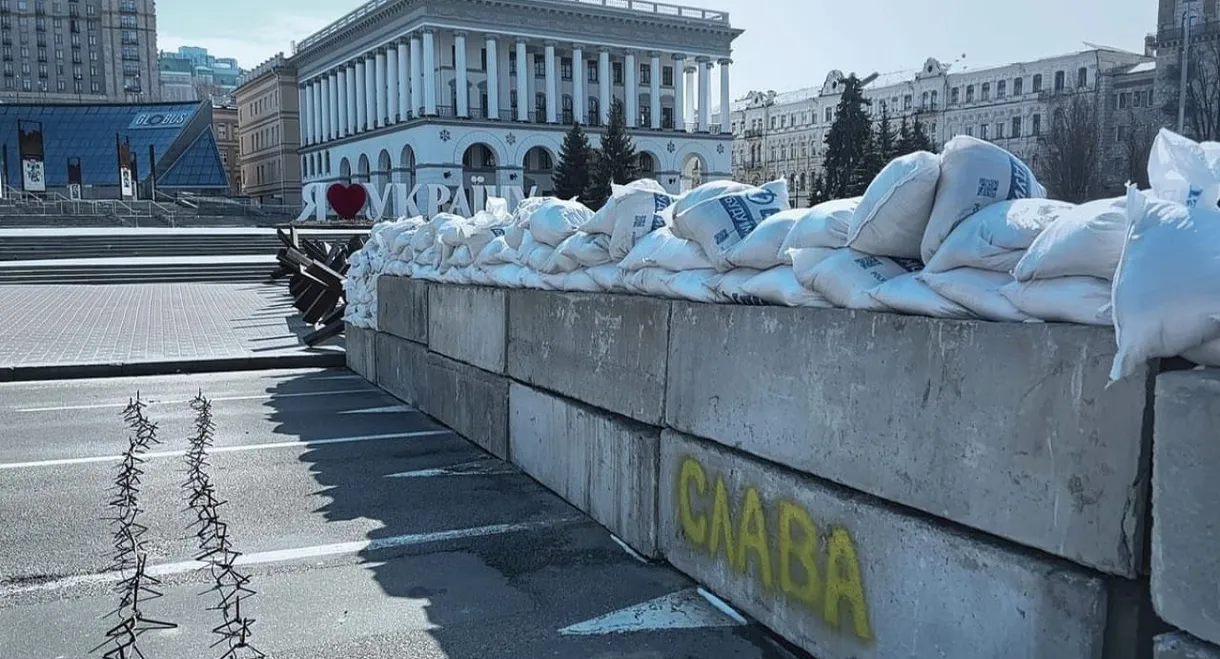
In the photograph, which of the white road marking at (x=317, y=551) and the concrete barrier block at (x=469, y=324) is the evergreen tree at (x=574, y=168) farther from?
the white road marking at (x=317, y=551)

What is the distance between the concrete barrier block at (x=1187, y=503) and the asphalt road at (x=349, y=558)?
174cm

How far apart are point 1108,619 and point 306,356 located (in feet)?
36.0

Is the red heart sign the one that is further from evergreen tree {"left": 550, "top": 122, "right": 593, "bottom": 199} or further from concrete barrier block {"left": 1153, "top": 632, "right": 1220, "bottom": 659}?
concrete barrier block {"left": 1153, "top": 632, "right": 1220, "bottom": 659}

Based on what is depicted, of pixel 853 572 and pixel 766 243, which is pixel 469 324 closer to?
pixel 766 243

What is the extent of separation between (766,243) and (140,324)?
1420cm

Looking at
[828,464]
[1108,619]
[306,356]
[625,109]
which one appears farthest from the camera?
[625,109]

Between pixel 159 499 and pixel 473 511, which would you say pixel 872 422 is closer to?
pixel 473 511

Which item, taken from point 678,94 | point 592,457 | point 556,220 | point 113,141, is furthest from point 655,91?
point 592,457

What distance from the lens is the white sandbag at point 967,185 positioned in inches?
129

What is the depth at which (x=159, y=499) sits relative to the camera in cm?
593

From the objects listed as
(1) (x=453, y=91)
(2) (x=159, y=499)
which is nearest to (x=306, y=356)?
(2) (x=159, y=499)

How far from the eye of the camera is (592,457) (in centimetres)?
541

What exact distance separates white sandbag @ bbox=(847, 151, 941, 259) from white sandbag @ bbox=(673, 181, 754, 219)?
1.19 meters

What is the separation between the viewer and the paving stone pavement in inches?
477
